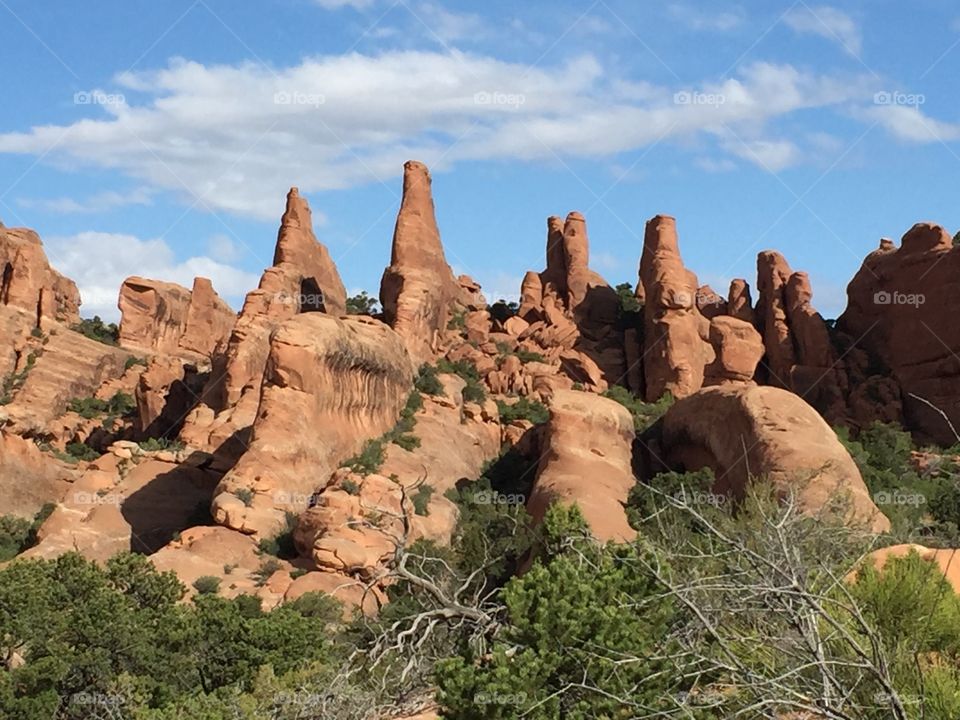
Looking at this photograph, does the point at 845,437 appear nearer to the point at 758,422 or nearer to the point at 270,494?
the point at 758,422

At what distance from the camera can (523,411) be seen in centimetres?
5262

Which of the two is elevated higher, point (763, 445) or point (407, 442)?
point (763, 445)

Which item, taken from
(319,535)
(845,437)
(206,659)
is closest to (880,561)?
(206,659)

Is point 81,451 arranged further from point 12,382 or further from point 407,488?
point 407,488

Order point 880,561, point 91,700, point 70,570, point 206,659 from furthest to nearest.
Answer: point 70,570, point 206,659, point 91,700, point 880,561

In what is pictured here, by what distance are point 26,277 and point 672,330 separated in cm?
3568

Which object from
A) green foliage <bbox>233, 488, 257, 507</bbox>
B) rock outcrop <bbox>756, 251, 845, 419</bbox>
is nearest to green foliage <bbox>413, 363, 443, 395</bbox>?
green foliage <bbox>233, 488, 257, 507</bbox>

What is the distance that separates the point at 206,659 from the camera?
24203mm

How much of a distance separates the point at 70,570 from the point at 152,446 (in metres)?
20.4

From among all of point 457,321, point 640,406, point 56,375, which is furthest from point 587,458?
point 56,375

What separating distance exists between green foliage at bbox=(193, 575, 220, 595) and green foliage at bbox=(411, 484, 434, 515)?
8223 mm

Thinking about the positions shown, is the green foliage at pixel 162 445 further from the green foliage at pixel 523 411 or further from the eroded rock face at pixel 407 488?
Answer: the green foliage at pixel 523 411

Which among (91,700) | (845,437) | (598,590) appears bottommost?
(91,700)

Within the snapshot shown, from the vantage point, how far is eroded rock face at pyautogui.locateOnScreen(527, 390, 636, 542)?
38.8 metres
